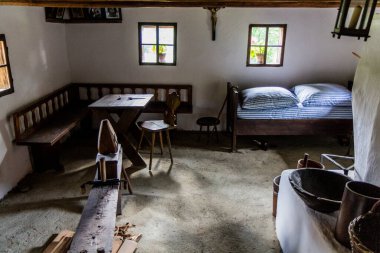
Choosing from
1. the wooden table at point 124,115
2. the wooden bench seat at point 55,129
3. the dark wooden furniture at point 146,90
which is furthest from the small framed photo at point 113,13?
the wooden table at point 124,115

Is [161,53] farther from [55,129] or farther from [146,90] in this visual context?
[55,129]

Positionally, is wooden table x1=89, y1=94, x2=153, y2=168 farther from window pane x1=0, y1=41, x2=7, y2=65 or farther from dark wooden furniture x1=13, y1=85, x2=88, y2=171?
window pane x1=0, y1=41, x2=7, y2=65

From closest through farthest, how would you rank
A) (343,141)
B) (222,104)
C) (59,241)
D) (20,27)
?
(59,241) → (20,27) → (343,141) → (222,104)

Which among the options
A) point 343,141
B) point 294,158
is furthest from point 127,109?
point 343,141

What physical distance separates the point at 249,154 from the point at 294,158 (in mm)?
685

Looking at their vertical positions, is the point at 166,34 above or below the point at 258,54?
above

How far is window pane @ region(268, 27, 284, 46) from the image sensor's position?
18.5 ft

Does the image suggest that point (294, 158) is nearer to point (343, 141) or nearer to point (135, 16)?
point (343, 141)

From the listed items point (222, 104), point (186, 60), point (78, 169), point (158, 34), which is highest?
point (158, 34)

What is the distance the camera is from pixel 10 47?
3979 mm

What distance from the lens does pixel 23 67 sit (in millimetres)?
4277

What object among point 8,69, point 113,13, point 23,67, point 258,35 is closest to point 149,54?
point 113,13

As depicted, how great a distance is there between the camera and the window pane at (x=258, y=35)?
5.62 m

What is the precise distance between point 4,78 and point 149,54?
253 cm
